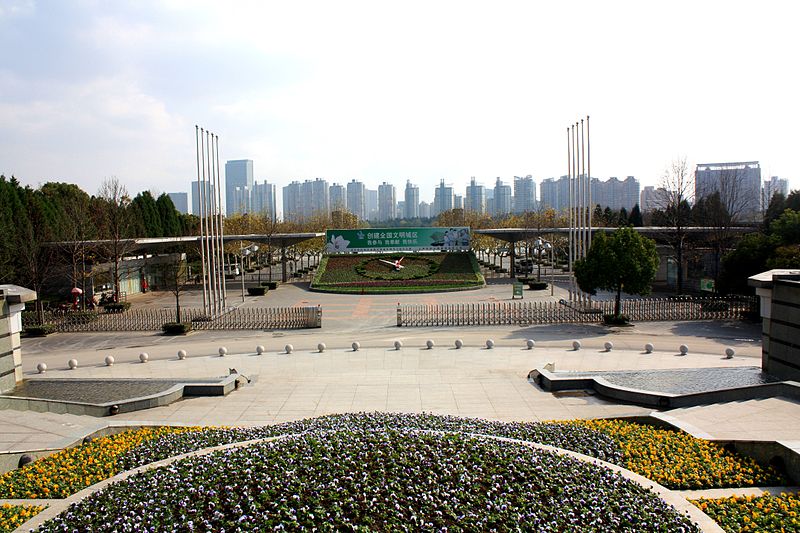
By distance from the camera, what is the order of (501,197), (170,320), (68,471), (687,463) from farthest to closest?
(501,197) < (170,320) < (68,471) < (687,463)

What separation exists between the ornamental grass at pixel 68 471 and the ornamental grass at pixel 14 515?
1.82 feet

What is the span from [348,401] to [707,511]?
24.9 ft

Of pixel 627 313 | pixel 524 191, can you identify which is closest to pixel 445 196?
pixel 524 191

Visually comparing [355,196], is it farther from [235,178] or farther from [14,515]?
[14,515]

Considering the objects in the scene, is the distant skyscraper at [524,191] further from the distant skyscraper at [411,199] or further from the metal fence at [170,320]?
the metal fence at [170,320]

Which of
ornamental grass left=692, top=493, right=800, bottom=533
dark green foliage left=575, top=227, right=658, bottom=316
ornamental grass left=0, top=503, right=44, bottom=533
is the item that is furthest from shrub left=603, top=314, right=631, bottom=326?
ornamental grass left=0, top=503, right=44, bottom=533

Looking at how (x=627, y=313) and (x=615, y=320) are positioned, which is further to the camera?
(x=627, y=313)

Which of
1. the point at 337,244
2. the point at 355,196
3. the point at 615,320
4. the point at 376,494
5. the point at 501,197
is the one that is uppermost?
the point at 355,196

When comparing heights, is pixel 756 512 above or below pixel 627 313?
above

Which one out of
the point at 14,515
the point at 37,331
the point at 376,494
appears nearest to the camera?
the point at 376,494

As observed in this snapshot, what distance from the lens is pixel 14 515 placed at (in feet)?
21.1

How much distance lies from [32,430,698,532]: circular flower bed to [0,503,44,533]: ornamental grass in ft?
2.58

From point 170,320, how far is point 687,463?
2143 centimetres

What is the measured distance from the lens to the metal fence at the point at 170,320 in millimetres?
23245
